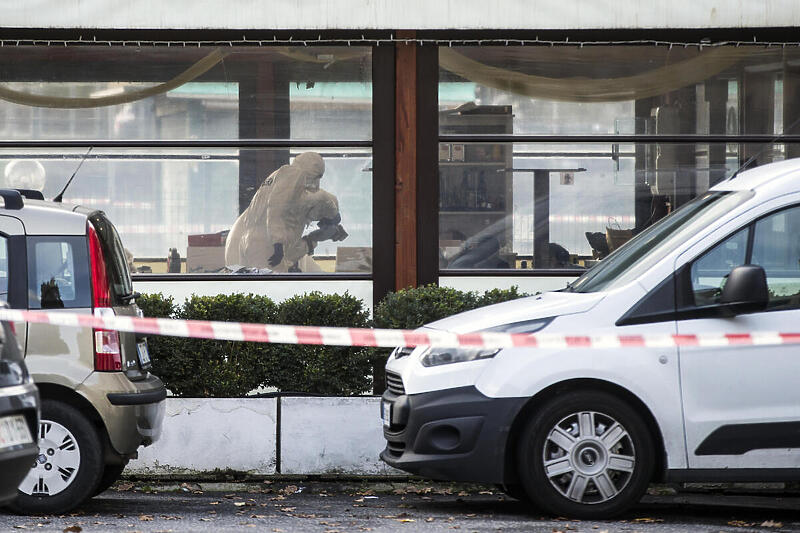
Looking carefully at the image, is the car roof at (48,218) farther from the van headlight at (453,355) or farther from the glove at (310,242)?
the glove at (310,242)

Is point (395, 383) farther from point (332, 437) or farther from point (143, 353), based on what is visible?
point (143, 353)

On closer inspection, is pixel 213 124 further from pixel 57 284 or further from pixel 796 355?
pixel 796 355

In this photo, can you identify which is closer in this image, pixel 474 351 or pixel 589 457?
pixel 589 457

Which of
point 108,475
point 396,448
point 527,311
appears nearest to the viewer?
point 527,311

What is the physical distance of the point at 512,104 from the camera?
1175 centimetres

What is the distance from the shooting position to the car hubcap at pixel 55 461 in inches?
285

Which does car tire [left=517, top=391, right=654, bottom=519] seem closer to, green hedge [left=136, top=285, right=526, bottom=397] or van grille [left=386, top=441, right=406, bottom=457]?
van grille [left=386, top=441, right=406, bottom=457]

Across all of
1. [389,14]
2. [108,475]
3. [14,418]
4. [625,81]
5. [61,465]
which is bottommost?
[108,475]

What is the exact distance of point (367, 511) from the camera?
7562mm

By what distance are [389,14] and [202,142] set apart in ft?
6.61

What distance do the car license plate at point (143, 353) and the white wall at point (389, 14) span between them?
399 cm

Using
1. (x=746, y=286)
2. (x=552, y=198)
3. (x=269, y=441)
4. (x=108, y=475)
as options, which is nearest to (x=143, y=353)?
(x=108, y=475)

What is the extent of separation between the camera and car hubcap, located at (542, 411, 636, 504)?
275 inches

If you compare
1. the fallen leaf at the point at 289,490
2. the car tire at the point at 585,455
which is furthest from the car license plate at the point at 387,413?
the fallen leaf at the point at 289,490
